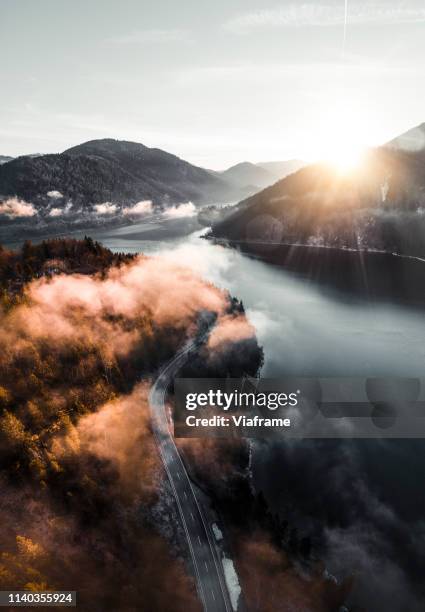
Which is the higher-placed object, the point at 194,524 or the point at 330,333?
the point at 330,333

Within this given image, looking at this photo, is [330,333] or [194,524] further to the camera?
[330,333]

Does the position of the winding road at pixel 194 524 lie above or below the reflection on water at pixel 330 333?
below

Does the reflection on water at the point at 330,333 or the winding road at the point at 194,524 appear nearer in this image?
the winding road at the point at 194,524

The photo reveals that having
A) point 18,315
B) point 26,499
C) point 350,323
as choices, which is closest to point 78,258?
point 18,315

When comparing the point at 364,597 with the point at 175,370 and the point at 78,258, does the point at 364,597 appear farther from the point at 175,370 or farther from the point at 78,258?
the point at 78,258
